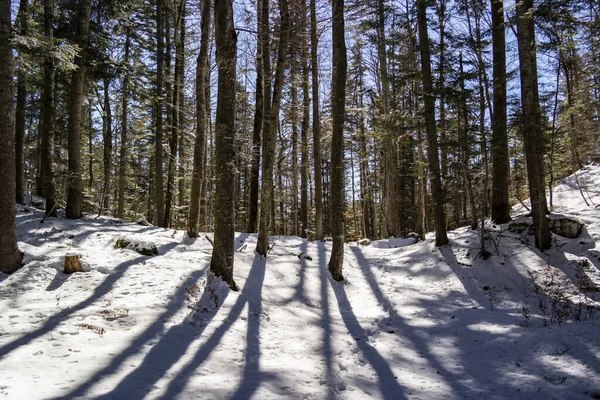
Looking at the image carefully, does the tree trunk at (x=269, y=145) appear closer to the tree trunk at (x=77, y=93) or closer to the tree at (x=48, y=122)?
the tree trunk at (x=77, y=93)

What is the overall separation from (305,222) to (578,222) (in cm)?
1085

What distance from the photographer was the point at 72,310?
509 cm

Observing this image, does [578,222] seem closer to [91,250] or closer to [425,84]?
[425,84]

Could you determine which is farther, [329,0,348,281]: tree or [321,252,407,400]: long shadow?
[329,0,348,281]: tree

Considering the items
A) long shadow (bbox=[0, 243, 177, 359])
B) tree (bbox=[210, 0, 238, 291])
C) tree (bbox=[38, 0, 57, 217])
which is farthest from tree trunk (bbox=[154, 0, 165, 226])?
tree (bbox=[210, 0, 238, 291])

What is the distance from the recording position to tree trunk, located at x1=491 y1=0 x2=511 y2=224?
10.9m

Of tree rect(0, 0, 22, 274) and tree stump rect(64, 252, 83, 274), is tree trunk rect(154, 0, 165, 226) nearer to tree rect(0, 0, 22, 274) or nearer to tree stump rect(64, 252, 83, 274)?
tree rect(0, 0, 22, 274)

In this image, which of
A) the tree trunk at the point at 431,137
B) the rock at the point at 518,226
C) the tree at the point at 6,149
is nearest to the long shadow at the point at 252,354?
the tree at the point at 6,149

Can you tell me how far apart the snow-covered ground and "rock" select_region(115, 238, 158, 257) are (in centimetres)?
28

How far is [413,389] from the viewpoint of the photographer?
406cm

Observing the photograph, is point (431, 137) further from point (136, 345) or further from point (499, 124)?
point (136, 345)

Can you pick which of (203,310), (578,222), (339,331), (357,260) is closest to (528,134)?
(578,222)

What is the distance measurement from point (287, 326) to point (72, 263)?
4.39m

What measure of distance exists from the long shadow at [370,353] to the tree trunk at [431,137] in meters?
4.27
